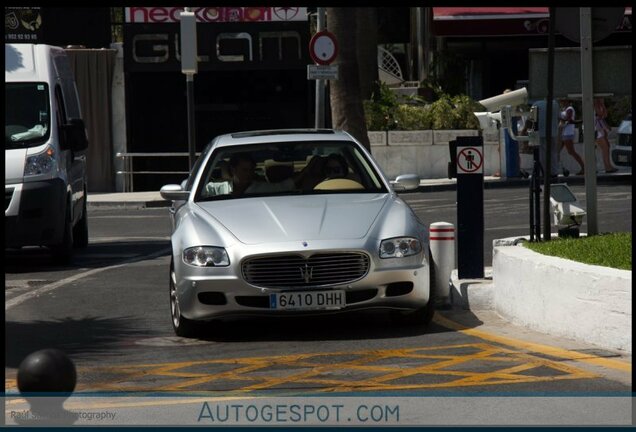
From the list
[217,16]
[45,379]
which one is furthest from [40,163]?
[217,16]

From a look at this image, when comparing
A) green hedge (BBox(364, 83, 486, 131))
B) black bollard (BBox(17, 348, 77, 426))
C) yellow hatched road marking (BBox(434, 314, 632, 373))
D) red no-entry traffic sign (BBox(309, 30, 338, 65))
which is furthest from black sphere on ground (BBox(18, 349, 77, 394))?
green hedge (BBox(364, 83, 486, 131))

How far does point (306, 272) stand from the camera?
390 inches

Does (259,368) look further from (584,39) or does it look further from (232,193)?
(584,39)

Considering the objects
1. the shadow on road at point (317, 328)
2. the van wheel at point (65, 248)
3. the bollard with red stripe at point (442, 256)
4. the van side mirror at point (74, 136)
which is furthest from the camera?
the van side mirror at point (74, 136)

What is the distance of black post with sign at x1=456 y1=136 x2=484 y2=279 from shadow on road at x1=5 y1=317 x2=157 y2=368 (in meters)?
2.71

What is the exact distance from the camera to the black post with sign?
38.6 ft

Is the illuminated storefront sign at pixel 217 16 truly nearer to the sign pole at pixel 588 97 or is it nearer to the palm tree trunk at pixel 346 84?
the palm tree trunk at pixel 346 84

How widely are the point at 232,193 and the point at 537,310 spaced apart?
8.56 feet

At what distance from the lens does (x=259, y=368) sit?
8.75 metres

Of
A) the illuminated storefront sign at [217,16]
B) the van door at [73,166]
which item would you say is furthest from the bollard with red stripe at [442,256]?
the illuminated storefront sign at [217,16]

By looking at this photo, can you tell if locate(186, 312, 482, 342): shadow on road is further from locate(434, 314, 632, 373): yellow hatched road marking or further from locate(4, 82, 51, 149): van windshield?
locate(4, 82, 51, 149): van windshield

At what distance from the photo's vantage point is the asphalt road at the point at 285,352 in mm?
8047

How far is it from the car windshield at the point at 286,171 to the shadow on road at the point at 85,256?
4.40m
